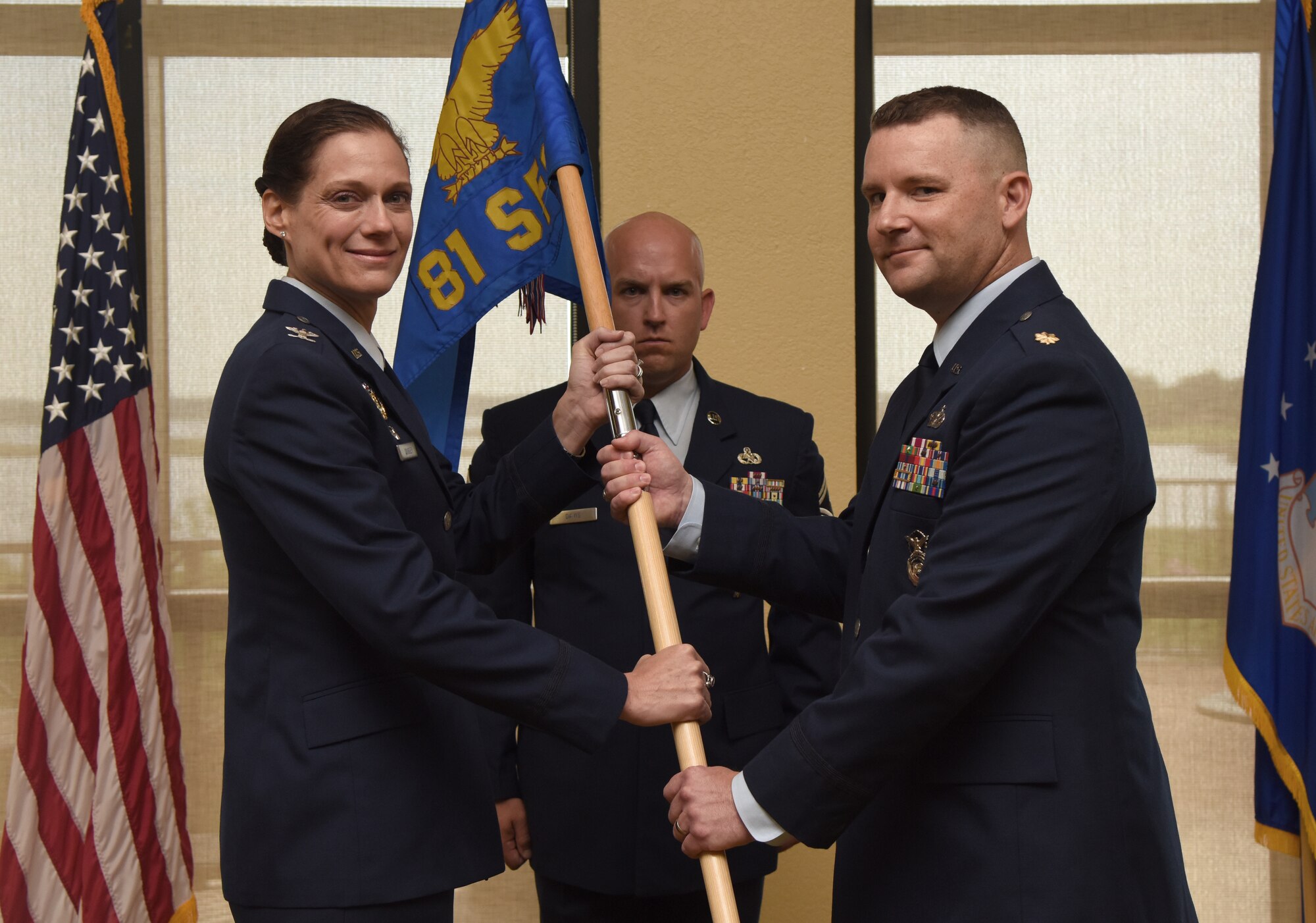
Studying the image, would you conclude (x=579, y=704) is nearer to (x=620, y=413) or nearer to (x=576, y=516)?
(x=620, y=413)

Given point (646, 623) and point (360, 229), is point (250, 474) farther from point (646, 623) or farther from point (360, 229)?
point (646, 623)

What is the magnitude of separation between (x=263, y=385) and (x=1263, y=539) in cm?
211

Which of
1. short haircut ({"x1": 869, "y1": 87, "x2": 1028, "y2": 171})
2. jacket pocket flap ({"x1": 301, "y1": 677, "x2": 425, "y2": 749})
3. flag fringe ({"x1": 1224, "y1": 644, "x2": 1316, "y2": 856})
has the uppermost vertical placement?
short haircut ({"x1": 869, "y1": 87, "x2": 1028, "y2": 171})

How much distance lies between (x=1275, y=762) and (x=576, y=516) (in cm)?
161

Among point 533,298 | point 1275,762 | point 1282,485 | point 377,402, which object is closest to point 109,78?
point 533,298

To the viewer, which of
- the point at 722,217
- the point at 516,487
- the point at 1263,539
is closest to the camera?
the point at 516,487

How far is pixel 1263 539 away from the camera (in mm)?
2508

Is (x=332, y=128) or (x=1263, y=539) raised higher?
(x=332, y=128)

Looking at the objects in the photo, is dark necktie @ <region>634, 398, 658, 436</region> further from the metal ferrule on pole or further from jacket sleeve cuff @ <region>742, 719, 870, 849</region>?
jacket sleeve cuff @ <region>742, 719, 870, 849</region>

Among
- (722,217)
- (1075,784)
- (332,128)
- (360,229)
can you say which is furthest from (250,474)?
(722,217)

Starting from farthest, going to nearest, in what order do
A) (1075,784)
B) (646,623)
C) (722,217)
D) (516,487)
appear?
(722,217)
(646,623)
(516,487)
(1075,784)

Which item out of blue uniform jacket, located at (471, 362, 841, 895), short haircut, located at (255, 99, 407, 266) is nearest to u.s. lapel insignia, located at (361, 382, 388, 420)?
short haircut, located at (255, 99, 407, 266)

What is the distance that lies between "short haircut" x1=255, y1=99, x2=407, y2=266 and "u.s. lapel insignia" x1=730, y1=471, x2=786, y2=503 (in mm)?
878

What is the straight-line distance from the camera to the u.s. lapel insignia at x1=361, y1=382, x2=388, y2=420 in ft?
4.87
